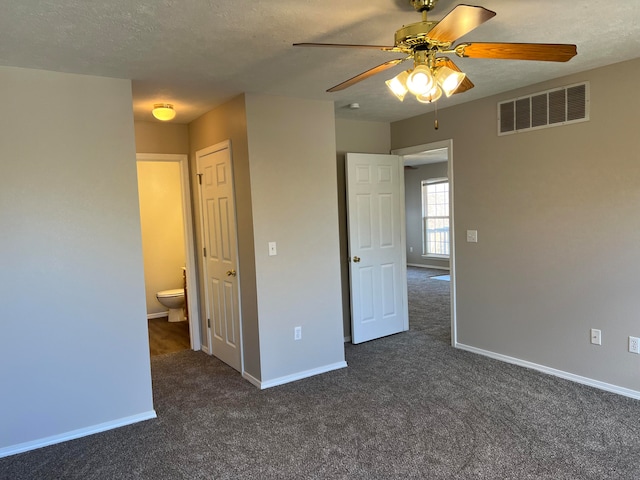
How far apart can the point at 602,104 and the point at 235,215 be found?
2.95 meters

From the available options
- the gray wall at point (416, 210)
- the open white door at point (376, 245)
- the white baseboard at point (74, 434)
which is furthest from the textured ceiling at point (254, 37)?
the gray wall at point (416, 210)

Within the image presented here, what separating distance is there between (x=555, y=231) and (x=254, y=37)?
2.75 metres

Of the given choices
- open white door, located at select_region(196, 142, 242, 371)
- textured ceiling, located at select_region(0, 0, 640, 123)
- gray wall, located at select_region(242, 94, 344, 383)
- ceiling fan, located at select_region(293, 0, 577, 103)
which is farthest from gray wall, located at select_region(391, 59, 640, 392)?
open white door, located at select_region(196, 142, 242, 371)

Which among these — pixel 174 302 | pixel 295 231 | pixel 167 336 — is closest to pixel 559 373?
pixel 295 231

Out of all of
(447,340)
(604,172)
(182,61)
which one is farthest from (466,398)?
(182,61)

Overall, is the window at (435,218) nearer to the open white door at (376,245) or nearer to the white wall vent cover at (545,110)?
the open white door at (376,245)

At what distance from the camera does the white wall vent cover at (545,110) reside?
11.0 ft

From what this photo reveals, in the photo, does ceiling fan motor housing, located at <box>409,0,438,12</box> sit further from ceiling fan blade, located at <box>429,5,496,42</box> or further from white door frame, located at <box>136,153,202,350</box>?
white door frame, located at <box>136,153,202,350</box>

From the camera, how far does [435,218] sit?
9.90 metres

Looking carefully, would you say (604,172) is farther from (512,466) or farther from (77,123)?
(77,123)

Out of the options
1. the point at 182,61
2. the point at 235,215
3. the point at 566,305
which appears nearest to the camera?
the point at 182,61

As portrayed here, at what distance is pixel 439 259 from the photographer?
31.8 feet

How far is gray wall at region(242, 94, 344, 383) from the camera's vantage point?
11.7 ft

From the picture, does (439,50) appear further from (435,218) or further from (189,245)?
(435,218)
